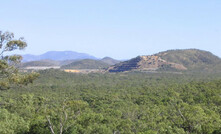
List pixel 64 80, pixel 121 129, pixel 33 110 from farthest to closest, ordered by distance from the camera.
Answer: pixel 64 80
pixel 33 110
pixel 121 129

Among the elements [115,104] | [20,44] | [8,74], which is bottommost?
[115,104]

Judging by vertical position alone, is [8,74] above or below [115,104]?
above

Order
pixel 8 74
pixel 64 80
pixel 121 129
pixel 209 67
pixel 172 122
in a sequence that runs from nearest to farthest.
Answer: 1. pixel 8 74
2. pixel 121 129
3. pixel 172 122
4. pixel 64 80
5. pixel 209 67

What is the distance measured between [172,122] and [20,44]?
25.4 metres

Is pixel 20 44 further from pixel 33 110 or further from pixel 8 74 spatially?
pixel 33 110

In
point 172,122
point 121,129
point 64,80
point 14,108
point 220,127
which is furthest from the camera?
point 64,80

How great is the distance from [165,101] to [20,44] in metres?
40.2

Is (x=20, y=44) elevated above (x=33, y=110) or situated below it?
above

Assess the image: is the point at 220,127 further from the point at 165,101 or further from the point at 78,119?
the point at 165,101

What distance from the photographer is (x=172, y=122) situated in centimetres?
4009

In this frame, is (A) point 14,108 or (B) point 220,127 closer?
Answer: (B) point 220,127

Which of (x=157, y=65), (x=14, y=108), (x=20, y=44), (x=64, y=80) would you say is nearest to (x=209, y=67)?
(x=157, y=65)

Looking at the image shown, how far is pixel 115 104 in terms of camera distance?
60.1 m

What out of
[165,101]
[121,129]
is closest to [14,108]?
[121,129]
